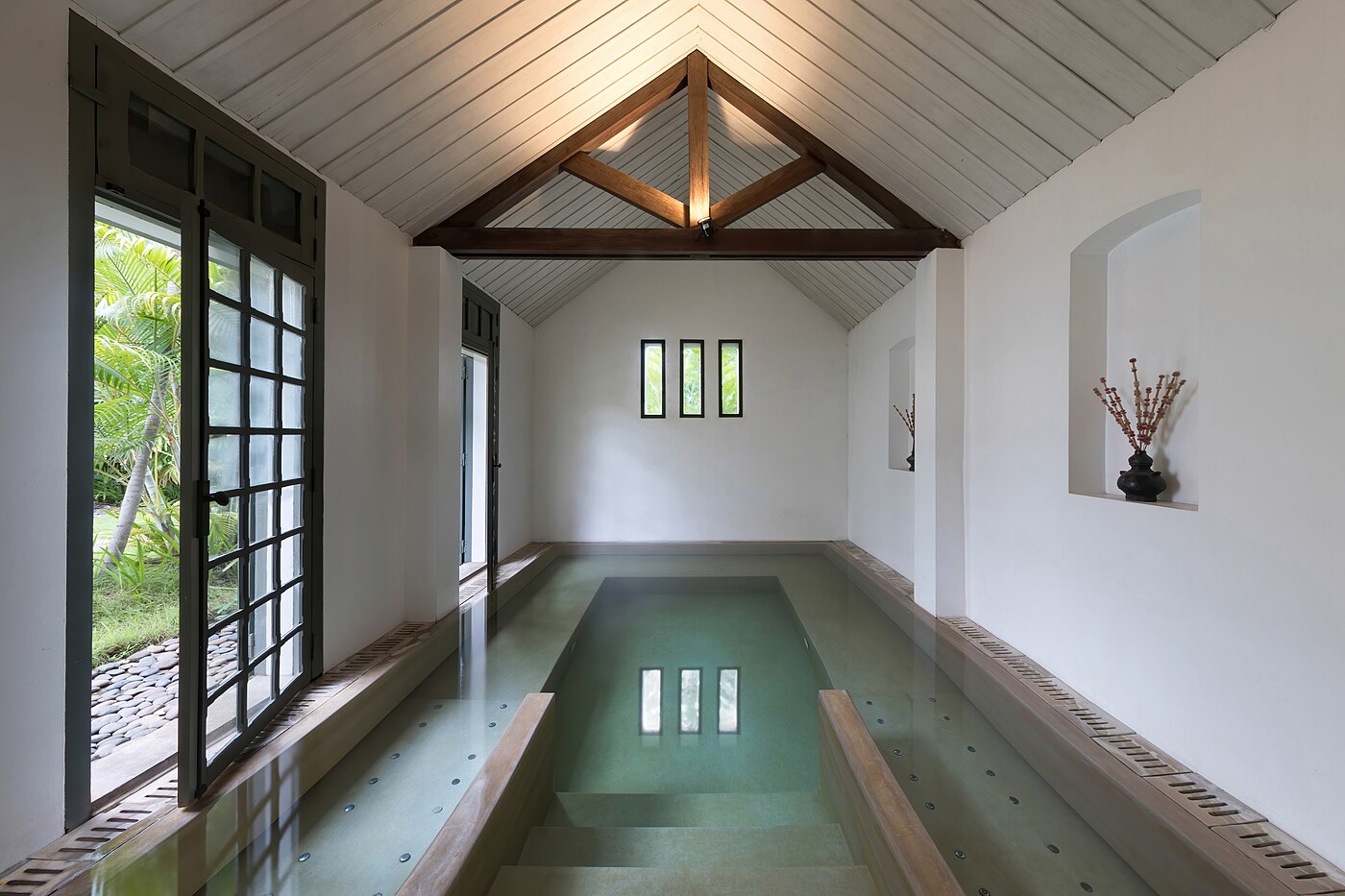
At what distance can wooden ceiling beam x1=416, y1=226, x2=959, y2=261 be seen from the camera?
169 inches

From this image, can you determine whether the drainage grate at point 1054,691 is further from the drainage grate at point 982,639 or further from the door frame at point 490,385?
the door frame at point 490,385

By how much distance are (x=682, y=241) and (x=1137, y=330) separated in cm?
266

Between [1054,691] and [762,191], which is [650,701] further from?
[762,191]

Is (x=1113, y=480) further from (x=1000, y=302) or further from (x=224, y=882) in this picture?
(x=224, y=882)

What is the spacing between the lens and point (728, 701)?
3.72m

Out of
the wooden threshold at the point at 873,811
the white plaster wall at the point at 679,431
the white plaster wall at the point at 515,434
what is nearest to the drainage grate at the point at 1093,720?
the wooden threshold at the point at 873,811

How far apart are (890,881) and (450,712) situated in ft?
7.13

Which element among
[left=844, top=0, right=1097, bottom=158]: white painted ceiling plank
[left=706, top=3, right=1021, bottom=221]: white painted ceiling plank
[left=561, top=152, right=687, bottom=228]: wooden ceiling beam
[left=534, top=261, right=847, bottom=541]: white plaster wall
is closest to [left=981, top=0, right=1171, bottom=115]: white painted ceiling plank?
[left=844, top=0, right=1097, bottom=158]: white painted ceiling plank

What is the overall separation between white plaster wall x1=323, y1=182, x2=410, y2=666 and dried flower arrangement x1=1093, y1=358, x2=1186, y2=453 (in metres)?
3.87

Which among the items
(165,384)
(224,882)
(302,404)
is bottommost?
(224,882)

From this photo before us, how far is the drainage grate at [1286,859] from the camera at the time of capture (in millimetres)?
1740

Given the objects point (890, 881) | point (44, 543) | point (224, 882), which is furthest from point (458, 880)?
point (44, 543)

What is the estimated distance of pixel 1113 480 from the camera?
3182mm

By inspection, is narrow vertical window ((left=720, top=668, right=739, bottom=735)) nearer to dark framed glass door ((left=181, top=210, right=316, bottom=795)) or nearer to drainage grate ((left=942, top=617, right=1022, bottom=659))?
drainage grate ((left=942, top=617, right=1022, bottom=659))
